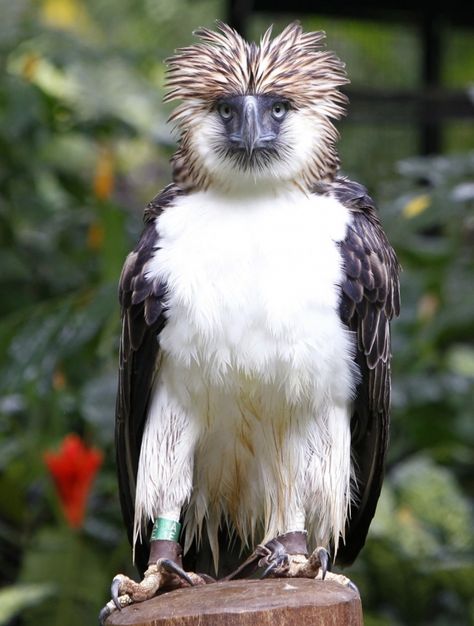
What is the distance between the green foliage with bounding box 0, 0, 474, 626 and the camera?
5.89 meters

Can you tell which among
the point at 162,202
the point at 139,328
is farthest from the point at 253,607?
the point at 162,202

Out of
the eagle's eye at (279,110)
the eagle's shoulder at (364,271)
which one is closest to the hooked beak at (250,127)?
the eagle's eye at (279,110)

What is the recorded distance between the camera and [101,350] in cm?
648

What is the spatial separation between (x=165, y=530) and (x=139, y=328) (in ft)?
2.14

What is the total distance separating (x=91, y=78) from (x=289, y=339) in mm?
3809

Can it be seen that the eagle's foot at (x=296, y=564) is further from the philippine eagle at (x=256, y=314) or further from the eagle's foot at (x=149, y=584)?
the eagle's foot at (x=149, y=584)

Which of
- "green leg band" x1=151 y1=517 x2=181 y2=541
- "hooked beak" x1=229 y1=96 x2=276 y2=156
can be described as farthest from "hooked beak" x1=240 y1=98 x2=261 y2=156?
"green leg band" x1=151 y1=517 x2=181 y2=541

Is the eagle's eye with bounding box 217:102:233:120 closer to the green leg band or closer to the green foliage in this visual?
the green leg band

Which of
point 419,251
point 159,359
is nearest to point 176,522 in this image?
point 159,359

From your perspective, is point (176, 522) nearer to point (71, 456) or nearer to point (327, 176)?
point (327, 176)

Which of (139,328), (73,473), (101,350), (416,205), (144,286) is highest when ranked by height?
(416,205)

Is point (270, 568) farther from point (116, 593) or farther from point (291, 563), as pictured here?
point (116, 593)

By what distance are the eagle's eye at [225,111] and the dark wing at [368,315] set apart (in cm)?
42

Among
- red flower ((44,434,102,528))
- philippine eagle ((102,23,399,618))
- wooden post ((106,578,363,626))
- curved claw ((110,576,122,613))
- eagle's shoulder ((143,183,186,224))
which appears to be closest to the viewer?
wooden post ((106,578,363,626))
